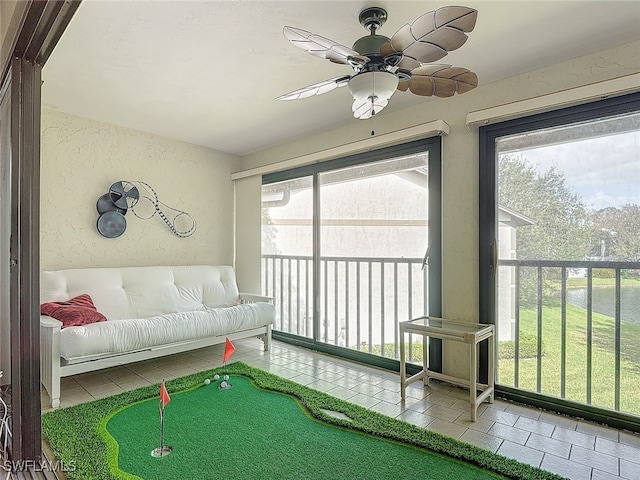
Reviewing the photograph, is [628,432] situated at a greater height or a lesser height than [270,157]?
lesser

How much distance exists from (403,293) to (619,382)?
66.1 inches

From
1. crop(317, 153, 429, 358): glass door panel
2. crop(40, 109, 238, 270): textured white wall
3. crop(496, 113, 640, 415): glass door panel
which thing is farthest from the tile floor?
crop(40, 109, 238, 270): textured white wall

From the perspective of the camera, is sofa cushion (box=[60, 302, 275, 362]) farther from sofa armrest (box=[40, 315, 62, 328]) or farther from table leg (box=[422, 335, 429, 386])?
table leg (box=[422, 335, 429, 386])

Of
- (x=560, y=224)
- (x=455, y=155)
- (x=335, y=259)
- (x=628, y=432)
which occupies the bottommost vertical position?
(x=628, y=432)

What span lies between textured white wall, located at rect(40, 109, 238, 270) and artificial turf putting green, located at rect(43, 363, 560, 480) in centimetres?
172

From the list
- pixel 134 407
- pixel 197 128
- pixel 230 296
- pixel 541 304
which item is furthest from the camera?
pixel 230 296

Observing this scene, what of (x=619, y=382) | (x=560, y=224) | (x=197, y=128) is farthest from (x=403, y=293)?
(x=197, y=128)

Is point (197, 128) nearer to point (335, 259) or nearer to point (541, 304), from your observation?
point (335, 259)

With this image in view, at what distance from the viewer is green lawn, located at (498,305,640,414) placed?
2.29m

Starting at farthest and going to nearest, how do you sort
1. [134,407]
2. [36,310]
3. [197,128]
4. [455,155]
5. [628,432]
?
1. [197,128]
2. [455,155]
3. [134,407]
4. [628,432]
5. [36,310]

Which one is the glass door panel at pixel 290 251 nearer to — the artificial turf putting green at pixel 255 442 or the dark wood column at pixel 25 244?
the artificial turf putting green at pixel 255 442

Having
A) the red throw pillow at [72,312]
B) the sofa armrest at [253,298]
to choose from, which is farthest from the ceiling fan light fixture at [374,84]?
the sofa armrest at [253,298]

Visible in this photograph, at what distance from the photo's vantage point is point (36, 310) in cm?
165

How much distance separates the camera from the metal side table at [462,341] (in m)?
2.35
